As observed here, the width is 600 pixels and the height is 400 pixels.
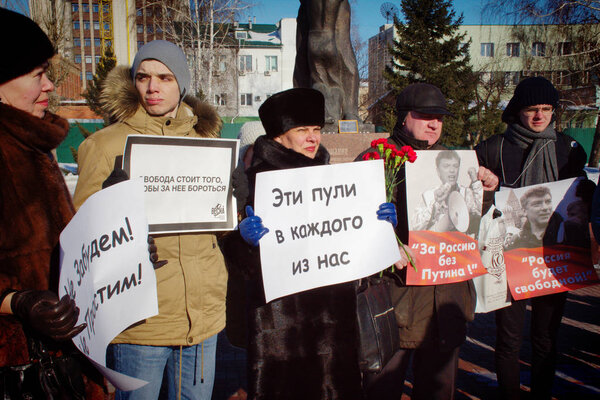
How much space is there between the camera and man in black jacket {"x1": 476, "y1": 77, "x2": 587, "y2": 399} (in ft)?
9.66

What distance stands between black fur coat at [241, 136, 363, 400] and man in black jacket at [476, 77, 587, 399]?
4.34 ft

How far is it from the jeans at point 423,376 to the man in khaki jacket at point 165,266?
3.29ft

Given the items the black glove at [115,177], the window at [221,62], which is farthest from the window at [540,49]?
the black glove at [115,177]

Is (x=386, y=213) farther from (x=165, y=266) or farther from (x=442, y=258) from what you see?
(x=165, y=266)

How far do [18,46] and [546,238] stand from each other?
3.08 meters

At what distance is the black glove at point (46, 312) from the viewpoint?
154 cm

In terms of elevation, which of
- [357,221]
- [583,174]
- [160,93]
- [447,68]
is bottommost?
[357,221]

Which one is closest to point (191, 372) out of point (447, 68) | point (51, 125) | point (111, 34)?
point (51, 125)

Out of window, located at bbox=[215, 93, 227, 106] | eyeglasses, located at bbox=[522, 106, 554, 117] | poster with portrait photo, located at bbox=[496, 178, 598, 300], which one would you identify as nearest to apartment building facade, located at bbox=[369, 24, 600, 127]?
window, located at bbox=[215, 93, 227, 106]

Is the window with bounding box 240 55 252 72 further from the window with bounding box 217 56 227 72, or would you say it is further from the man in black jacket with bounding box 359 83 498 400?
the man in black jacket with bounding box 359 83 498 400

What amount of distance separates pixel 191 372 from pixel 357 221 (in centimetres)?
111

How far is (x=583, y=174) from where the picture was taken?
3.01 meters

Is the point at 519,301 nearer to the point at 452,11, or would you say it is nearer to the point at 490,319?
the point at 490,319

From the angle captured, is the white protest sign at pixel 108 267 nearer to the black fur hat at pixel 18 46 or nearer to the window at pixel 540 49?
the black fur hat at pixel 18 46
